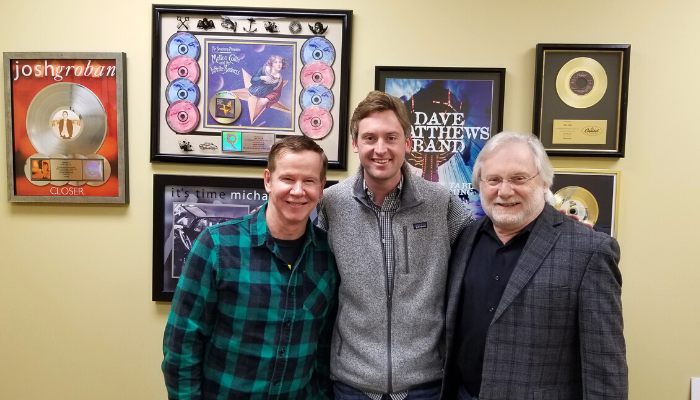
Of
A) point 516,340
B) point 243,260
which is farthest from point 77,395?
point 516,340

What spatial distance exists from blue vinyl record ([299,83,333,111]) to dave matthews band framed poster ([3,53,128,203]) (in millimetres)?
845

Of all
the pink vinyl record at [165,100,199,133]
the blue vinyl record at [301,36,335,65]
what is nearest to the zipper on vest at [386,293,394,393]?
the blue vinyl record at [301,36,335,65]

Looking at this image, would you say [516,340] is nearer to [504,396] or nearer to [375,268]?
[504,396]

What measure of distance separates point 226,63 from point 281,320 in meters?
1.19

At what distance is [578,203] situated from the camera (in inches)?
71.4

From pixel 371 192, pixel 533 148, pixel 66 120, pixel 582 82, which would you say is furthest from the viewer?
pixel 66 120

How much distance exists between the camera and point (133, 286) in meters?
1.94

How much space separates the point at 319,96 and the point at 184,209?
0.80 m

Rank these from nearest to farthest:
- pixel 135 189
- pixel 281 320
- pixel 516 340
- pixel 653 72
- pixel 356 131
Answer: pixel 516 340
pixel 281 320
pixel 356 131
pixel 653 72
pixel 135 189

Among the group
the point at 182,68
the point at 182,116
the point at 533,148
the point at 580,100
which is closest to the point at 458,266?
the point at 533,148

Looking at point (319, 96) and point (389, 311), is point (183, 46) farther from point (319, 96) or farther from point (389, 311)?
point (389, 311)

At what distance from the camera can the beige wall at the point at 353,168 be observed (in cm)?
179

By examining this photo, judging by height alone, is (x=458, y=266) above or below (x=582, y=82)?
below

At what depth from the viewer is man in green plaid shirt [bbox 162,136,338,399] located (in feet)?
4.19
